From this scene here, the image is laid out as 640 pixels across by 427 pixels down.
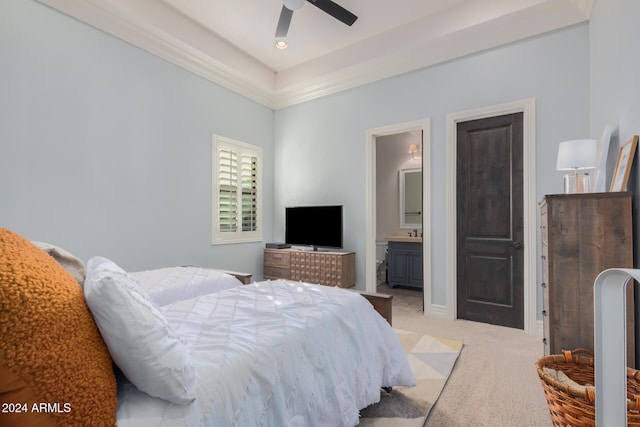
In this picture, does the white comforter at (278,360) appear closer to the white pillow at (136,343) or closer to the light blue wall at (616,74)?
the white pillow at (136,343)

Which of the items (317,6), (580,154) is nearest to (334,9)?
(317,6)

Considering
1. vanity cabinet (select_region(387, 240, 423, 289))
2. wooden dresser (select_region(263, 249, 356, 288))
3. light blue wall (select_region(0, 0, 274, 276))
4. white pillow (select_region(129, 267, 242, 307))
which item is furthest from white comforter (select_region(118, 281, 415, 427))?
vanity cabinet (select_region(387, 240, 423, 289))

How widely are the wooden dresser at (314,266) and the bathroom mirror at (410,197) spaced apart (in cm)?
184

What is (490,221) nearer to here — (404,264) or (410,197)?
(404,264)

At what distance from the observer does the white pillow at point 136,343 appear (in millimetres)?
841

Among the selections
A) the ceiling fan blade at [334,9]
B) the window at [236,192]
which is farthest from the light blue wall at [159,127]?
the ceiling fan blade at [334,9]

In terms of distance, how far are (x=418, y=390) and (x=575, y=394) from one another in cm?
106

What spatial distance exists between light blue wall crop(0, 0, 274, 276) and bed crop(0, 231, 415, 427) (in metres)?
1.40

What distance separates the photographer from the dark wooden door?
10.9 feet

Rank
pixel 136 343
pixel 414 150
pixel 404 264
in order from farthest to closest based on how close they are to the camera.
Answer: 1. pixel 414 150
2. pixel 404 264
3. pixel 136 343

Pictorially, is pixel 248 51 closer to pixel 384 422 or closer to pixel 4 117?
pixel 4 117

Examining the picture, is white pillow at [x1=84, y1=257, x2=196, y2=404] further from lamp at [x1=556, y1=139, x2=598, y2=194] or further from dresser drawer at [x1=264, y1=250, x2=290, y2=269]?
dresser drawer at [x1=264, y1=250, x2=290, y2=269]

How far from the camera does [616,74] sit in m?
2.12

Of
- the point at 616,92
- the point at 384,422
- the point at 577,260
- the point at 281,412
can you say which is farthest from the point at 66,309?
the point at 616,92
